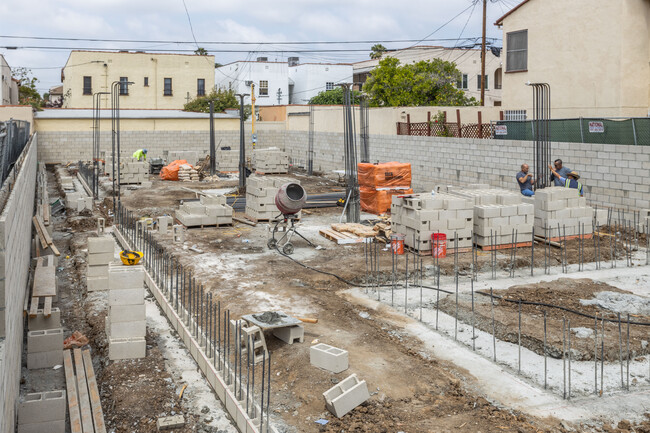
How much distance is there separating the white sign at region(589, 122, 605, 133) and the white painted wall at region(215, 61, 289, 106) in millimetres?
57937

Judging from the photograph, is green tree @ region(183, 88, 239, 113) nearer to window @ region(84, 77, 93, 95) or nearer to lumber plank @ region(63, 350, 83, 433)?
window @ region(84, 77, 93, 95)

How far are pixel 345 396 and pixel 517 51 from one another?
27.2 m

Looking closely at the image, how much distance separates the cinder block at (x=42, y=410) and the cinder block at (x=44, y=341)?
1.95 m

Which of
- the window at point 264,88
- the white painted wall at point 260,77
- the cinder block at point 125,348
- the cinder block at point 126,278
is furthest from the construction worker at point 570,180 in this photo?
the window at point 264,88

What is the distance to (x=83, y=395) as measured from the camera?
8508 mm

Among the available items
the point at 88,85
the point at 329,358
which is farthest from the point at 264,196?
the point at 88,85

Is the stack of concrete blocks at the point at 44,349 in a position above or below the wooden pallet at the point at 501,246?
below

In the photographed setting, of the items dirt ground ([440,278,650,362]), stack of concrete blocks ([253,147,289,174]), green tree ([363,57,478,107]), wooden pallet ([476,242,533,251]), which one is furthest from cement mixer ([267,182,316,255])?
green tree ([363,57,478,107])

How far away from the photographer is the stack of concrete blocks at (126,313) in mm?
9898

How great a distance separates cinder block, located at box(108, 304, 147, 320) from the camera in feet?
32.7

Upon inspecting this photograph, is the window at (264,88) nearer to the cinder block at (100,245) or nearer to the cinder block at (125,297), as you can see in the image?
the cinder block at (100,245)

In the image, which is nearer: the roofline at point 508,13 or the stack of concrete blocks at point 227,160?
the roofline at point 508,13

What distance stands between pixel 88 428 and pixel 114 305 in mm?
2645

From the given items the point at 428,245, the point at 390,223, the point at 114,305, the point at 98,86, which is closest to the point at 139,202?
the point at 390,223
